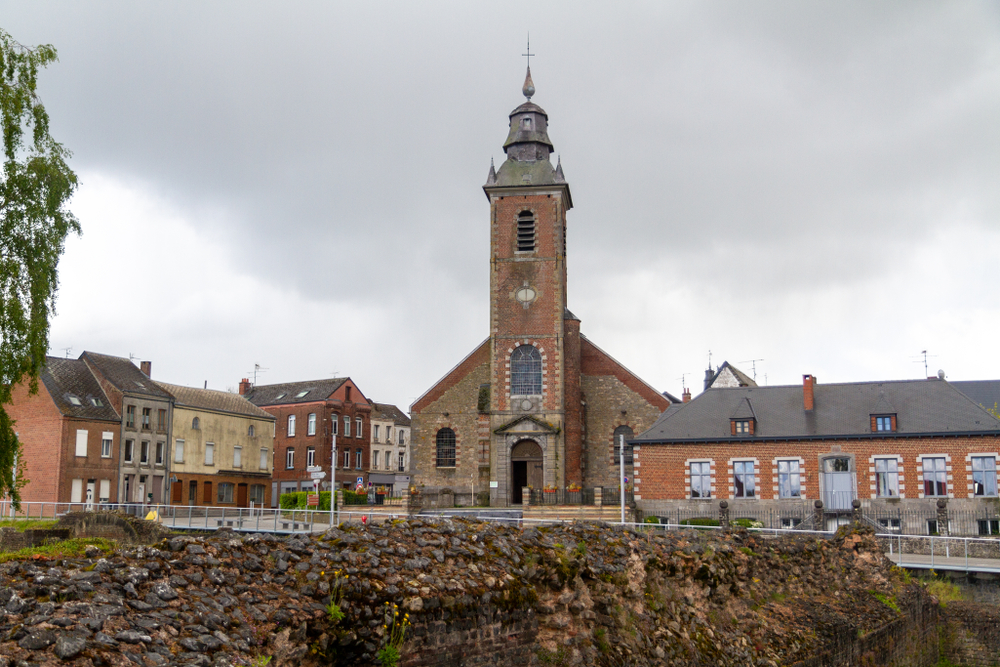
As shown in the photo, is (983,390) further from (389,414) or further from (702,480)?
(389,414)

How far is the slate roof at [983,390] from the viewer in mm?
53312

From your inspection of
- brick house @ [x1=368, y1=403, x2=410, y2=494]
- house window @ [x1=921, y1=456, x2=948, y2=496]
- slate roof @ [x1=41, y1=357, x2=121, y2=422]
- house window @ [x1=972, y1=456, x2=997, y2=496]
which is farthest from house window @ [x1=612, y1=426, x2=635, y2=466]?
brick house @ [x1=368, y1=403, x2=410, y2=494]

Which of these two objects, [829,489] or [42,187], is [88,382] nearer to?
[42,187]

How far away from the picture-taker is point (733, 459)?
1590 inches

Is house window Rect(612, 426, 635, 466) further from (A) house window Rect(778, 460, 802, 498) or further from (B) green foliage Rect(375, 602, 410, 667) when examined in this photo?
(B) green foliage Rect(375, 602, 410, 667)

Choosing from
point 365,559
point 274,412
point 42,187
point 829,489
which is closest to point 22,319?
point 42,187

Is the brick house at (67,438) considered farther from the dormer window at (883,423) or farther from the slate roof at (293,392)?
the dormer window at (883,423)

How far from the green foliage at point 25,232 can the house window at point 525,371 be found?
2655cm

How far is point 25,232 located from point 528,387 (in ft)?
91.7

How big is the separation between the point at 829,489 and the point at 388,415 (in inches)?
2012

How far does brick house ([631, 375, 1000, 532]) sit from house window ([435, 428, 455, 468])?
37.4 ft

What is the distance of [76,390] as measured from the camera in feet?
168

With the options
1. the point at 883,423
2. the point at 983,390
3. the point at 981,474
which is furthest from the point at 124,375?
the point at 983,390

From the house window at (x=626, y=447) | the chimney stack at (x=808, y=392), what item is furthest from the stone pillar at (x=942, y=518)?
the house window at (x=626, y=447)
